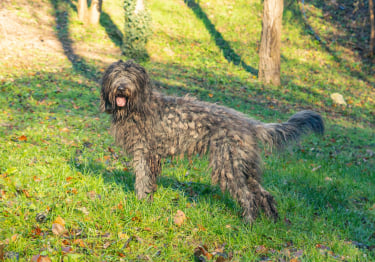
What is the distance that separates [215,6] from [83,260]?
21.5 m

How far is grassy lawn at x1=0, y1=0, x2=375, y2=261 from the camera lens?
13.6ft

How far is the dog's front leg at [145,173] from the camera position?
5.02 m

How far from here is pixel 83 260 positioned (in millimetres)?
3658

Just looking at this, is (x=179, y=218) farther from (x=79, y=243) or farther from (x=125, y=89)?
(x=125, y=89)

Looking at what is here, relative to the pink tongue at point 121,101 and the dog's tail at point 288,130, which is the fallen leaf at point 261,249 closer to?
the dog's tail at point 288,130

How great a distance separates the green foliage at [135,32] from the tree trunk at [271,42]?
5.15 m

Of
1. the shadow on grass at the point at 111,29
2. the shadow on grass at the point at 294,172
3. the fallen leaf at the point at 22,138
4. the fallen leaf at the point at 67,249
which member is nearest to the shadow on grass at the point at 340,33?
the shadow on grass at the point at 294,172

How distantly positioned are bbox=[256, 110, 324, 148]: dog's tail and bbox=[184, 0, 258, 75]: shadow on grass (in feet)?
35.3

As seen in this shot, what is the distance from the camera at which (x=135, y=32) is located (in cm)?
1483

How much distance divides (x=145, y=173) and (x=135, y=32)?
11.1 meters

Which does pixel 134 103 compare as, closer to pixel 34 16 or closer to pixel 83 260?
pixel 83 260

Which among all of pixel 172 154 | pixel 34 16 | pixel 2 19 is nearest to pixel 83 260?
pixel 172 154

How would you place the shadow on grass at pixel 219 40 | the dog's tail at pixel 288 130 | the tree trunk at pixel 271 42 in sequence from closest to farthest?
the dog's tail at pixel 288 130 → the tree trunk at pixel 271 42 → the shadow on grass at pixel 219 40

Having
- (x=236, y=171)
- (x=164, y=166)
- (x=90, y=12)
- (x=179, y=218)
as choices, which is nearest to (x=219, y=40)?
(x=90, y=12)
